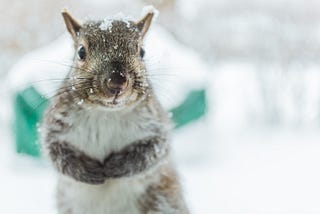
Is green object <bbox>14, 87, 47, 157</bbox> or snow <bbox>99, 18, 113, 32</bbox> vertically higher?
snow <bbox>99, 18, 113, 32</bbox>

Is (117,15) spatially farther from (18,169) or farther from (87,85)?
(18,169)

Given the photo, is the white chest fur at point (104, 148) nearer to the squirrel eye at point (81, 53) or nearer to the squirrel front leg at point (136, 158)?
the squirrel front leg at point (136, 158)

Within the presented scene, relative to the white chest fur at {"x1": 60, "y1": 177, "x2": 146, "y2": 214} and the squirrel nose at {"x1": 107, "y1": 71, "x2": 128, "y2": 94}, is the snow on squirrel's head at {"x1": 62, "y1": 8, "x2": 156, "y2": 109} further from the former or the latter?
the white chest fur at {"x1": 60, "y1": 177, "x2": 146, "y2": 214}

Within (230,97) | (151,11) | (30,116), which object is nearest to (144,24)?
(151,11)

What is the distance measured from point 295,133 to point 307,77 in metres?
0.37

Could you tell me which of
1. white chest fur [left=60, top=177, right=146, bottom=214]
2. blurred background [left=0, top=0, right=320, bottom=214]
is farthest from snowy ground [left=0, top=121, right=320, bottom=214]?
white chest fur [left=60, top=177, right=146, bottom=214]

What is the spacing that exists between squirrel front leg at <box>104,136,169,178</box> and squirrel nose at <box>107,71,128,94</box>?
23 cm

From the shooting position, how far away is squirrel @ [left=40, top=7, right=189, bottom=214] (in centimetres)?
106

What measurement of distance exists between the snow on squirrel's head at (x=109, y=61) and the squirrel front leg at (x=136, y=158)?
12cm

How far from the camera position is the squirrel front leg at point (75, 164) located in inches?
45.5

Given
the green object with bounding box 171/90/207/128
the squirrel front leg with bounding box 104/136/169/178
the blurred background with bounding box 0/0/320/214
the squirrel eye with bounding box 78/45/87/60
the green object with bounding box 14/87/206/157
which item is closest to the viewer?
the squirrel eye with bounding box 78/45/87/60

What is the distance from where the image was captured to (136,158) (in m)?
1.18

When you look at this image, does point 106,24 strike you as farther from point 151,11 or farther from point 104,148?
point 104,148

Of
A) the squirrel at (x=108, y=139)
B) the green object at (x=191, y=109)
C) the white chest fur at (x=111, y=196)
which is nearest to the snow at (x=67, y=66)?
the squirrel at (x=108, y=139)
